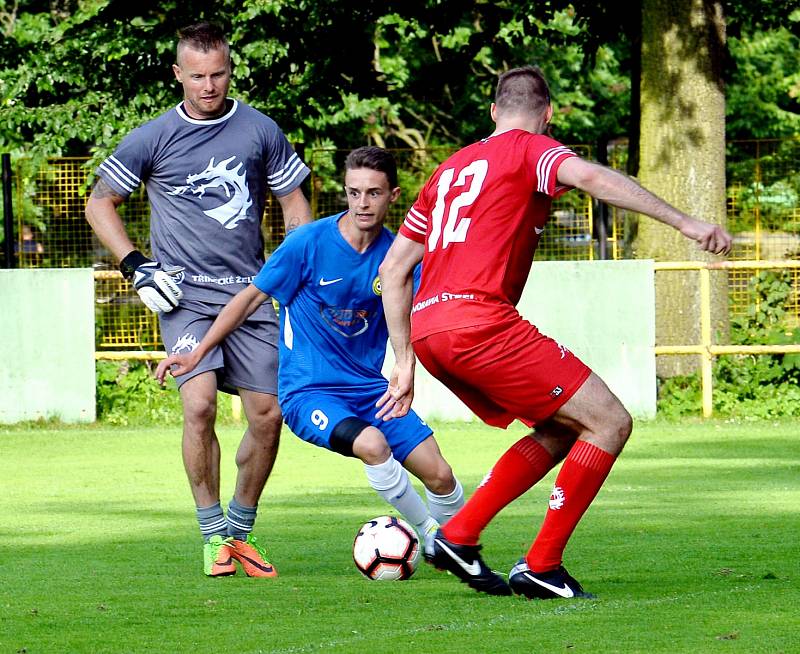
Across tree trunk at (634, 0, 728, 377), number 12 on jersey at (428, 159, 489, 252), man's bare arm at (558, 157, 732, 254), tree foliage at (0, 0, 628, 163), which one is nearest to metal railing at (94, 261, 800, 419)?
tree trunk at (634, 0, 728, 377)

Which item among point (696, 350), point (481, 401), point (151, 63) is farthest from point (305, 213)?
point (151, 63)

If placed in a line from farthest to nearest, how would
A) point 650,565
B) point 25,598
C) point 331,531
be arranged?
point 331,531 < point 650,565 < point 25,598

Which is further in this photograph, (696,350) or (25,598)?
(696,350)

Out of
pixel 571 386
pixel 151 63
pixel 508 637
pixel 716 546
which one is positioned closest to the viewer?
pixel 508 637

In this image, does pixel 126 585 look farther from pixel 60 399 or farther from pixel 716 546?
pixel 60 399

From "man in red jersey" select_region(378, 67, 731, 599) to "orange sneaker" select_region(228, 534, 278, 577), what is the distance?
1.14 metres

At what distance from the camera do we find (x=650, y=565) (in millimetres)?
7027

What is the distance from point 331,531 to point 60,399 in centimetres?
741

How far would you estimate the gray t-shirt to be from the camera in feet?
24.0

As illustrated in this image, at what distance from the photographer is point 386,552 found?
683 centimetres

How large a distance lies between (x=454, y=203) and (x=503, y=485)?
1095 mm

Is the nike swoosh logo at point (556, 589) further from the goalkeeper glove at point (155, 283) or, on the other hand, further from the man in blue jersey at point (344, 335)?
the goalkeeper glove at point (155, 283)

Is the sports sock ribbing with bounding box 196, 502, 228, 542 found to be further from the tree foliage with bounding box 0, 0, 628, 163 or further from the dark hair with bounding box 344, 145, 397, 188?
the tree foliage with bounding box 0, 0, 628, 163

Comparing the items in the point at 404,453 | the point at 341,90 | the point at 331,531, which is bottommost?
the point at 331,531
